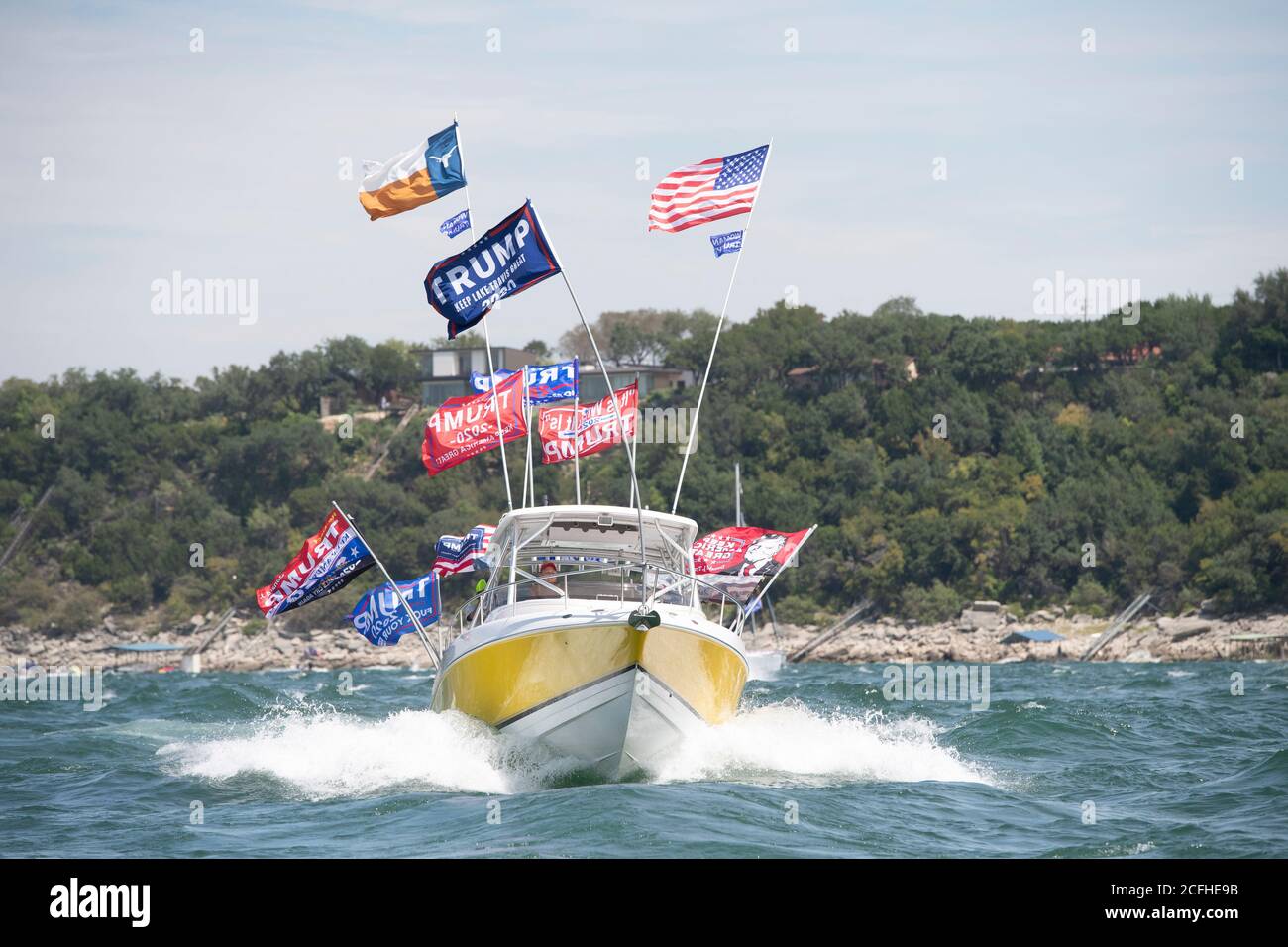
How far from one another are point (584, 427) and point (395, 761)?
30.5 ft

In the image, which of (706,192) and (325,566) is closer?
(325,566)

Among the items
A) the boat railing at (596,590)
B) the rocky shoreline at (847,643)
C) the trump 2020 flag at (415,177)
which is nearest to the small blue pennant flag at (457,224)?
the trump 2020 flag at (415,177)

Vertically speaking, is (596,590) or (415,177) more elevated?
(415,177)

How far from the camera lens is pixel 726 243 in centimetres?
2347

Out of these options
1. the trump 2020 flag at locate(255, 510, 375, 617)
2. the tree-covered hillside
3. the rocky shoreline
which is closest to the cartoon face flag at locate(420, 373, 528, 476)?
the trump 2020 flag at locate(255, 510, 375, 617)

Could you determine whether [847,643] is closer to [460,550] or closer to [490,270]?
[460,550]

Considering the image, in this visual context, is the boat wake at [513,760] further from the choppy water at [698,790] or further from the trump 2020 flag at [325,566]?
the trump 2020 flag at [325,566]

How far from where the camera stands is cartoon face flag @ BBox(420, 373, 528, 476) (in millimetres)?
23547

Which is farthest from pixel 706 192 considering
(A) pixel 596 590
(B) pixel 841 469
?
(B) pixel 841 469

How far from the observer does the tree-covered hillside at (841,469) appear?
254 feet

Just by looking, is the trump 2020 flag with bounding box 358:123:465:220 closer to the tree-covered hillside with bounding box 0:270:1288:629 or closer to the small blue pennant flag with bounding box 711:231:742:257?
the small blue pennant flag with bounding box 711:231:742:257

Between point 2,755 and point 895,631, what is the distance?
57.5 m

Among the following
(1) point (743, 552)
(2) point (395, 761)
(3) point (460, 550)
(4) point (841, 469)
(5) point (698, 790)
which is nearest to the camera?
(5) point (698, 790)

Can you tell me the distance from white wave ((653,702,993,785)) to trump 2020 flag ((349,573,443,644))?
6766 millimetres
